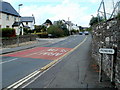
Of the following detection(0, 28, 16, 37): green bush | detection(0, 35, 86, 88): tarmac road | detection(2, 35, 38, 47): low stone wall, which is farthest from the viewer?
detection(0, 28, 16, 37): green bush

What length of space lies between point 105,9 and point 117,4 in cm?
174

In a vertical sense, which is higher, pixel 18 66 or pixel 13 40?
pixel 13 40

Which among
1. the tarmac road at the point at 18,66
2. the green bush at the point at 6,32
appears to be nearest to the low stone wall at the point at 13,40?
the green bush at the point at 6,32

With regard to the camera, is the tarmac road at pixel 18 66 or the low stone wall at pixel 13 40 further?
the low stone wall at pixel 13 40

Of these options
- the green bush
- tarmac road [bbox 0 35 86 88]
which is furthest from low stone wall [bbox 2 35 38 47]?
tarmac road [bbox 0 35 86 88]

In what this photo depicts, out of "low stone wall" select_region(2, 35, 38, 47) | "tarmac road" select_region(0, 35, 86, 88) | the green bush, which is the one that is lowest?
"tarmac road" select_region(0, 35, 86, 88)

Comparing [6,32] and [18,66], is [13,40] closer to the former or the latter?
[6,32]

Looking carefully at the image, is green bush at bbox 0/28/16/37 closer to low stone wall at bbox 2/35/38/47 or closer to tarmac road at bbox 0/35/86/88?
low stone wall at bbox 2/35/38/47

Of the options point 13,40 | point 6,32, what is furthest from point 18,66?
point 13,40

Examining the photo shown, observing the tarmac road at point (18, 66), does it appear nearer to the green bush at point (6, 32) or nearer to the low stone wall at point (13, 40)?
the low stone wall at point (13, 40)

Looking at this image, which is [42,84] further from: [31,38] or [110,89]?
[31,38]

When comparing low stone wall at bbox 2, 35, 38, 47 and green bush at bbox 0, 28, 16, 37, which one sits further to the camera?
green bush at bbox 0, 28, 16, 37

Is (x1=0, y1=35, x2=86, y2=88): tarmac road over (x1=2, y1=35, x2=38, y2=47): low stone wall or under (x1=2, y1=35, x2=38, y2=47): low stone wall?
under

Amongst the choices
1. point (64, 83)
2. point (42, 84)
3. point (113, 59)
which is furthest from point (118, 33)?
point (42, 84)
